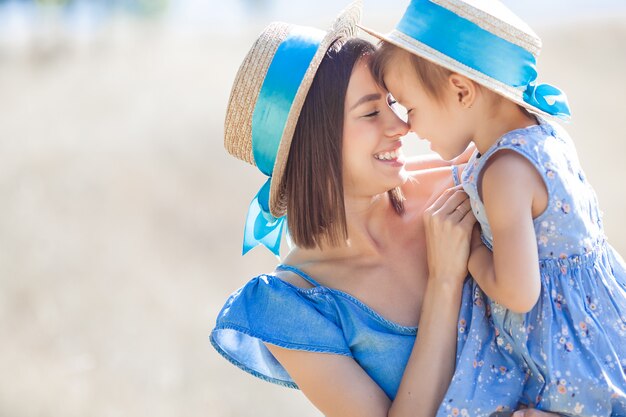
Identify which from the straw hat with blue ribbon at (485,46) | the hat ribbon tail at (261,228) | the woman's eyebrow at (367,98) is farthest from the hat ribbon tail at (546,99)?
the hat ribbon tail at (261,228)

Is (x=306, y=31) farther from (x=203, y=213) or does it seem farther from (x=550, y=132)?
(x=203, y=213)

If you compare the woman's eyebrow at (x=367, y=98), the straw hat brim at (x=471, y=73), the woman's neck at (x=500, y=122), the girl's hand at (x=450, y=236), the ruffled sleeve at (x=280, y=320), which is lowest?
the ruffled sleeve at (x=280, y=320)

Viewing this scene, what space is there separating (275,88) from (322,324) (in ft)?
2.23

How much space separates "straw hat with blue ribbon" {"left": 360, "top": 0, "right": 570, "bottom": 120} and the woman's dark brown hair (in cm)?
31

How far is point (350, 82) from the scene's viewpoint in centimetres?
245

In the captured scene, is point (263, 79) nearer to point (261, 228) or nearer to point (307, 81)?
point (307, 81)

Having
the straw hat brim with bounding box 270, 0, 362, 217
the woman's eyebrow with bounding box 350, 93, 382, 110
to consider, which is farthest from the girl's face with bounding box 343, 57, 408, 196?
the straw hat brim with bounding box 270, 0, 362, 217

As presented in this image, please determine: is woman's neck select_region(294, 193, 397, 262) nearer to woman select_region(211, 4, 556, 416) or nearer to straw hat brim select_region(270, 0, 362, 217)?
woman select_region(211, 4, 556, 416)

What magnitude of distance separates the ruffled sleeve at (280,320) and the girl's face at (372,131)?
381 millimetres

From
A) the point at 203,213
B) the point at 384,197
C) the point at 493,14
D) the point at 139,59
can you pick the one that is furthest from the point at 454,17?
the point at 139,59

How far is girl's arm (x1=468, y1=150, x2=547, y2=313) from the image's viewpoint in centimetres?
200

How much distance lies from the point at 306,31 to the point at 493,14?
2.07 feet

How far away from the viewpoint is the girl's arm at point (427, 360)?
2.24 meters

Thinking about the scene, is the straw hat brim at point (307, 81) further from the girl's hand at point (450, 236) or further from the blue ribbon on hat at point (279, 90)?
the girl's hand at point (450, 236)
